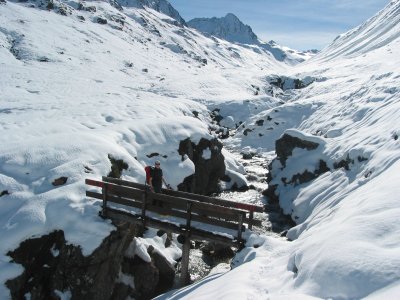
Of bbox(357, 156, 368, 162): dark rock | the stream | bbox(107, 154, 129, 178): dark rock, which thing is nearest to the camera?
the stream

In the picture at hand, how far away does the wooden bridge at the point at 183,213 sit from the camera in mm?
16109

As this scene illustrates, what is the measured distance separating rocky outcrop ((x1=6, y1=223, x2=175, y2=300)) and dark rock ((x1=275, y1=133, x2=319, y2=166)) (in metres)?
17.8

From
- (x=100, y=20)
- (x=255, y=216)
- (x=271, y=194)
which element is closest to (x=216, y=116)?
(x=271, y=194)

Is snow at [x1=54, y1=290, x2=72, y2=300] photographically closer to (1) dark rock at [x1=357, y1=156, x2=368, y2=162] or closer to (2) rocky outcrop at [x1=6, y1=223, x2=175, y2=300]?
(2) rocky outcrop at [x1=6, y1=223, x2=175, y2=300]

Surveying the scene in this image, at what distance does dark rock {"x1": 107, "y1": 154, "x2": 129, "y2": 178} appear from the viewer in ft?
74.3

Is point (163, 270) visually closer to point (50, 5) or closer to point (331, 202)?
point (331, 202)

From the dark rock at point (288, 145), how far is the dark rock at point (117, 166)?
561 inches

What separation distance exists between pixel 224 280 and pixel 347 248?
14.1 ft

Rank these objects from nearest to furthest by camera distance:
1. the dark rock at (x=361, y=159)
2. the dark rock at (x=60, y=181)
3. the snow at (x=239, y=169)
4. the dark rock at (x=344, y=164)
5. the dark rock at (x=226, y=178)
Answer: the snow at (x=239, y=169)
the dark rock at (x=60, y=181)
the dark rock at (x=361, y=159)
the dark rock at (x=344, y=164)
the dark rock at (x=226, y=178)

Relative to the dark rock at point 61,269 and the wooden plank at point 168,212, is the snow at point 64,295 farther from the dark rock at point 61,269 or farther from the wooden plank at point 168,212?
the wooden plank at point 168,212

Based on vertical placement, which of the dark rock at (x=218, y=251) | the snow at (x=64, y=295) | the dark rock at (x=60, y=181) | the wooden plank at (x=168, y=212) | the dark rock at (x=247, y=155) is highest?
the wooden plank at (x=168, y=212)

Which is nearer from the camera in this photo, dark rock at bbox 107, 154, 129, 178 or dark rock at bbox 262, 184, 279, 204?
dark rock at bbox 107, 154, 129, 178

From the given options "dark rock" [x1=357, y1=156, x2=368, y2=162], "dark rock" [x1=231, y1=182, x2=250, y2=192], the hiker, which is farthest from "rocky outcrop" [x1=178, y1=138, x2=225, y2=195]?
"dark rock" [x1=357, y1=156, x2=368, y2=162]

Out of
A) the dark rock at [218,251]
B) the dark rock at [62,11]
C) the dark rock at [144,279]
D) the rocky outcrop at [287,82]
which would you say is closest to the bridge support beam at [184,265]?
the dark rock at [144,279]
